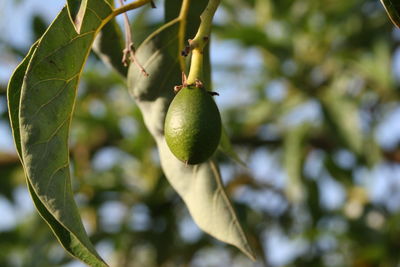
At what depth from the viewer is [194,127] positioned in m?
0.93

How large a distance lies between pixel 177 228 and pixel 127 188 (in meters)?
0.31

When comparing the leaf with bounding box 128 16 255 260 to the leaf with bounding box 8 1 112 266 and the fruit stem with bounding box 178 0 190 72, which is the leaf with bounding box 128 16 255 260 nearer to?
the fruit stem with bounding box 178 0 190 72

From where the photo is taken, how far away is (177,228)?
304 centimetres

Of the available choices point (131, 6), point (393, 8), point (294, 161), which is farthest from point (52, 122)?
point (294, 161)

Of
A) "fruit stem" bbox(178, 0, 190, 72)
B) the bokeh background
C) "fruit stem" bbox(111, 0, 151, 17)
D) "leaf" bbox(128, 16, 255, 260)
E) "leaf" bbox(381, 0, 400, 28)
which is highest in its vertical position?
"leaf" bbox(381, 0, 400, 28)

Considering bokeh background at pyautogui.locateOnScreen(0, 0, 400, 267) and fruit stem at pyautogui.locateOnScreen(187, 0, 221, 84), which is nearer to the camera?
fruit stem at pyautogui.locateOnScreen(187, 0, 221, 84)

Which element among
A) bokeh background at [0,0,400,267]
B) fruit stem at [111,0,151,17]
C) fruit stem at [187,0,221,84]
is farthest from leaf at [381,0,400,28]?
bokeh background at [0,0,400,267]

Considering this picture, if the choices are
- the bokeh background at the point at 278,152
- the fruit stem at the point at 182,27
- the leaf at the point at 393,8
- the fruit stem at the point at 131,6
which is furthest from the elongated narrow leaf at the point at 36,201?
the bokeh background at the point at 278,152

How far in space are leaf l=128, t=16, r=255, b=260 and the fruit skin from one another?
257 mm

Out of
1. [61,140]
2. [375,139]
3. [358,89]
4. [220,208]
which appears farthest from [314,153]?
[61,140]

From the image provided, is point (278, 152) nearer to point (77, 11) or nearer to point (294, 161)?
point (294, 161)

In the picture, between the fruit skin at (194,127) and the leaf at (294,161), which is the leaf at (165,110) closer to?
the fruit skin at (194,127)

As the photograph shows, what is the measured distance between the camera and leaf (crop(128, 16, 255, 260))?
1.20 meters

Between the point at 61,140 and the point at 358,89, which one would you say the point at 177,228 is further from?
the point at 61,140
